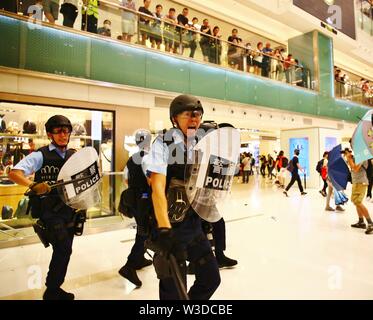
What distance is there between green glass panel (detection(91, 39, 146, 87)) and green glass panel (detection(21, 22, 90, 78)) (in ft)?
0.62

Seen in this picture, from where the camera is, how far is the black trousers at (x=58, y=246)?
6.63 ft

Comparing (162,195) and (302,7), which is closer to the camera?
(162,195)

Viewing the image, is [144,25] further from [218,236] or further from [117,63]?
[218,236]

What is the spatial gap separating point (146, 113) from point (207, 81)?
6.47ft

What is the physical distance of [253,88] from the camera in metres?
8.16

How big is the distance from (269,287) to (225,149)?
1.55 meters

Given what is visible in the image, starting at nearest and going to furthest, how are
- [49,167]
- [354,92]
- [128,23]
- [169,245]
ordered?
[169,245] → [49,167] → [128,23] → [354,92]

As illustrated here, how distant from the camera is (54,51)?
15.5ft

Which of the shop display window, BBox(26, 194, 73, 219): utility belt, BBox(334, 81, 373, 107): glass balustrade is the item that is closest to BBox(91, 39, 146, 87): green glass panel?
the shop display window

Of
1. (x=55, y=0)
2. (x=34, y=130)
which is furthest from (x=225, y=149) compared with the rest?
(x=55, y=0)

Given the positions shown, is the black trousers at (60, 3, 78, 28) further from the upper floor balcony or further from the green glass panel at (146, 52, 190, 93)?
the green glass panel at (146, 52, 190, 93)

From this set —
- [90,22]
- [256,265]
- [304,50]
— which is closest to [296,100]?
[304,50]

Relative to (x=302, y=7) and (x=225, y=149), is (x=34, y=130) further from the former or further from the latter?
(x=302, y=7)

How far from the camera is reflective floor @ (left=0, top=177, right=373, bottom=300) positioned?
234 cm
